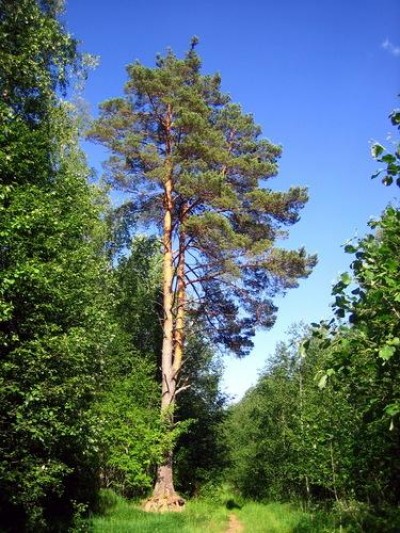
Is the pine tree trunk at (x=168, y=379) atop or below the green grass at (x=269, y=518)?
atop

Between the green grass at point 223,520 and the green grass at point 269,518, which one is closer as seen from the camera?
the green grass at point 223,520

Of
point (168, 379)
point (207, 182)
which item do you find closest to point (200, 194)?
point (207, 182)

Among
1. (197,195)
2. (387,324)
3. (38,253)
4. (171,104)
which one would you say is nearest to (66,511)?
(38,253)

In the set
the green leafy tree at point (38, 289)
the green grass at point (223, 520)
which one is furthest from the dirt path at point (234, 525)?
the green leafy tree at point (38, 289)

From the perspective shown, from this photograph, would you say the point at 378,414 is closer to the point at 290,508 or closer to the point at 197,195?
the point at 197,195

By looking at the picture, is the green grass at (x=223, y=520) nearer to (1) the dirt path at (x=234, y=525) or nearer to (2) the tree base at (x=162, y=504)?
(1) the dirt path at (x=234, y=525)

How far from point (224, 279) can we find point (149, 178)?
223 inches

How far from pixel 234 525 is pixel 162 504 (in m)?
2.85

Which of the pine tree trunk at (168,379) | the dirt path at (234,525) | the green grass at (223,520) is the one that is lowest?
the dirt path at (234,525)

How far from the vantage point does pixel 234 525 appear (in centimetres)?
1822

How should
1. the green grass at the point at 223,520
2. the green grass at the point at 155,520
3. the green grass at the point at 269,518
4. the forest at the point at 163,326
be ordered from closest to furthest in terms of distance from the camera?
the forest at the point at 163,326 < the green grass at the point at 223,520 < the green grass at the point at 155,520 < the green grass at the point at 269,518

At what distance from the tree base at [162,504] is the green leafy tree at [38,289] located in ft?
14.9

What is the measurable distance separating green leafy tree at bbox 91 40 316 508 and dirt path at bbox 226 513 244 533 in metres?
4.97

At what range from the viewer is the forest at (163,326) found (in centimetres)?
938
